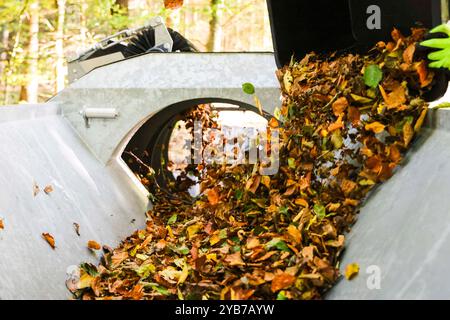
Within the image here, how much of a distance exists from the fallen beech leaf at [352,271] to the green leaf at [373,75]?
1.25m

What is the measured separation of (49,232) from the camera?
14.9ft

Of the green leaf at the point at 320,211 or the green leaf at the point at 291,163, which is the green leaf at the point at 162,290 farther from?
the green leaf at the point at 291,163

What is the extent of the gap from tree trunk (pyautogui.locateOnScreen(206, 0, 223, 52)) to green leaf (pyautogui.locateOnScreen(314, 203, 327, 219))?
1346cm

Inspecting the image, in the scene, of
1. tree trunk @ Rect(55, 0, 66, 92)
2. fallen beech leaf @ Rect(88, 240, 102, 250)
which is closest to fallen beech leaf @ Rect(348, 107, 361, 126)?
fallen beech leaf @ Rect(88, 240, 102, 250)

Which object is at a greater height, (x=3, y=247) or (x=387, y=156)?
(x=387, y=156)

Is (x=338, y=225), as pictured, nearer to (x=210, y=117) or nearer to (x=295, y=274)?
(x=295, y=274)

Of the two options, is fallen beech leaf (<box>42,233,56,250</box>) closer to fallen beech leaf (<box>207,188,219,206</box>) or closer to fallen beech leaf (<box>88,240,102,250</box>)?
fallen beech leaf (<box>88,240,102,250</box>)

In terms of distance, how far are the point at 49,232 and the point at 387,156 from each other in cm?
258

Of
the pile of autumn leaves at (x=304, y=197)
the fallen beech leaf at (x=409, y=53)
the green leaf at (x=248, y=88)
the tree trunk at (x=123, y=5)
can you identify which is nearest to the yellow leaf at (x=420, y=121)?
the pile of autumn leaves at (x=304, y=197)

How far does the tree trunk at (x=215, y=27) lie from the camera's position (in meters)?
16.8

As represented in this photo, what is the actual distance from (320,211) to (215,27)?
14580 millimetres

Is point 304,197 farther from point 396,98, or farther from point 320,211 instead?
point 396,98
